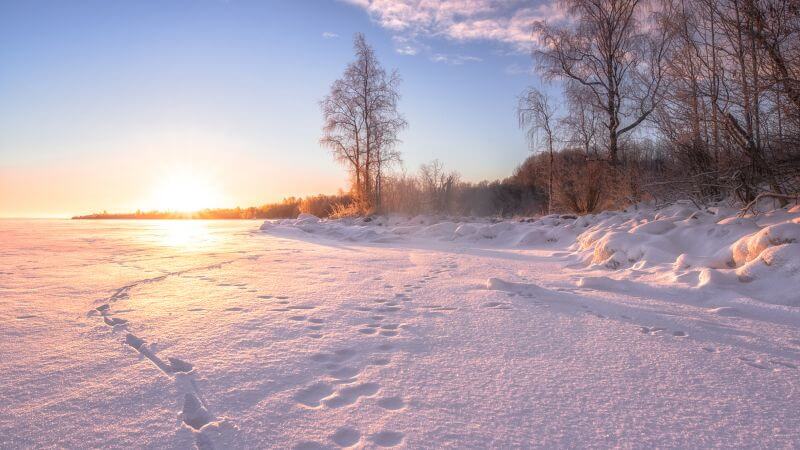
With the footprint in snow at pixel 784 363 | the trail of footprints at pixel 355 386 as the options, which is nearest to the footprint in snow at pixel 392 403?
the trail of footprints at pixel 355 386

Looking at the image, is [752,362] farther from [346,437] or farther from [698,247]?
[698,247]

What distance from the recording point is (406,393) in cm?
128

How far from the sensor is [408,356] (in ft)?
5.27

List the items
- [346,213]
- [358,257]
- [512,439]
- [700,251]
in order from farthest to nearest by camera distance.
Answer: [346,213], [358,257], [700,251], [512,439]

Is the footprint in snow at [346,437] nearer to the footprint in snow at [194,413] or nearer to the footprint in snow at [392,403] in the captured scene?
the footprint in snow at [392,403]

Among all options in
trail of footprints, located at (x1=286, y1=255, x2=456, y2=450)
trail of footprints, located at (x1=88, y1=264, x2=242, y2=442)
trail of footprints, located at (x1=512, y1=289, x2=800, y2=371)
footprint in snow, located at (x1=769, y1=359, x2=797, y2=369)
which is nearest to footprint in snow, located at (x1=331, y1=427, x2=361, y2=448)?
trail of footprints, located at (x1=286, y1=255, x2=456, y2=450)

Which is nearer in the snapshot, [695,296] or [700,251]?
[695,296]

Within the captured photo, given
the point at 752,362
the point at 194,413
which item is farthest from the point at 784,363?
the point at 194,413

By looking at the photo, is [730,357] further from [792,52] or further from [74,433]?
[792,52]

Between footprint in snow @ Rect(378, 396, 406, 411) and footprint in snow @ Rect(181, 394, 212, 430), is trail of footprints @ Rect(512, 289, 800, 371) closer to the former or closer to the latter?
footprint in snow @ Rect(378, 396, 406, 411)

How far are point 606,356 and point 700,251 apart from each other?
2.81 m

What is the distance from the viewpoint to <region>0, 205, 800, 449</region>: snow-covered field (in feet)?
3.52

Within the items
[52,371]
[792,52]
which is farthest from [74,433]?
[792,52]

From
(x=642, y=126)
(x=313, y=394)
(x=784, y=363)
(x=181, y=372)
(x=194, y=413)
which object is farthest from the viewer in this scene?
(x=642, y=126)
